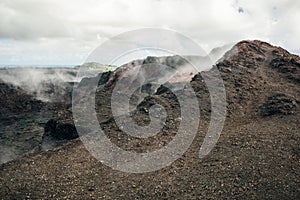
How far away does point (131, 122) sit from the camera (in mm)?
21188

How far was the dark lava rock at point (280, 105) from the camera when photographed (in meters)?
22.0

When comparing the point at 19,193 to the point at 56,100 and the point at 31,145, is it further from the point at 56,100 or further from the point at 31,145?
the point at 56,100

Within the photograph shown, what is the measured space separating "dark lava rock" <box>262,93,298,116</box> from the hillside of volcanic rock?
0.20ft

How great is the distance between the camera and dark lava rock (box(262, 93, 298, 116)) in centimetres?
2197

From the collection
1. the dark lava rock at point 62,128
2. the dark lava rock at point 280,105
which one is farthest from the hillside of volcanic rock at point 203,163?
the dark lava rock at point 62,128

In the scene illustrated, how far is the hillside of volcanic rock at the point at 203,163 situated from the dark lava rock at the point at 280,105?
0.20 feet

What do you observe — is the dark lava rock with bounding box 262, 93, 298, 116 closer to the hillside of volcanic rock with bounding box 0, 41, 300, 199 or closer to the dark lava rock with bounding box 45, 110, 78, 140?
the hillside of volcanic rock with bounding box 0, 41, 300, 199

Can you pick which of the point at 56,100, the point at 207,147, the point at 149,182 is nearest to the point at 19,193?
the point at 149,182

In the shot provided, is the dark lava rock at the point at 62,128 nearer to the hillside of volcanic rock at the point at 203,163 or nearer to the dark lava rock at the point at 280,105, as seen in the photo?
the hillside of volcanic rock at the point at 203,163

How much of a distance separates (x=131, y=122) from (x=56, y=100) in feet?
94.9

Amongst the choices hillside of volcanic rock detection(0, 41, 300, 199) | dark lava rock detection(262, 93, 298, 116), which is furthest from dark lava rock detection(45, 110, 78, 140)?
dark lava rock detection(262, 93, 298, 116)

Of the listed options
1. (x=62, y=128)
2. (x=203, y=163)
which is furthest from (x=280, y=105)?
(x=62, y=128)

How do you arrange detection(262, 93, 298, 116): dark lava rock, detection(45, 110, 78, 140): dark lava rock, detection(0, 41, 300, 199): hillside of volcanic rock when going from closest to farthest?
detection(0, 41, 300, 199): hillside of volcanic rock
detection(262, 93, 298, 116): dark lava rock
detection(45, 110, 78, 140): dark lava rock

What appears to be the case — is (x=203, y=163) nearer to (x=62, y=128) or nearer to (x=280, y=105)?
(x=280, y=105)
